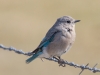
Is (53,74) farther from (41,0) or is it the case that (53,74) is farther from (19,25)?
(41,0)

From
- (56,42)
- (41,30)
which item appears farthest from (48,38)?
(41,30)

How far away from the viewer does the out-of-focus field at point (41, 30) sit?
50.6ft

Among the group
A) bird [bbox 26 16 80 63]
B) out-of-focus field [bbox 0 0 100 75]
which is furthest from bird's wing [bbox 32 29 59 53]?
out-of-focus field [bbox 0 0 100 75]

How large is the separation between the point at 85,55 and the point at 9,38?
3542mm

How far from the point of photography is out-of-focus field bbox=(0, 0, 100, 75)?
50.6 ft

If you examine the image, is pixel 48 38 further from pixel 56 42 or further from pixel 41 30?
pixel 41 30

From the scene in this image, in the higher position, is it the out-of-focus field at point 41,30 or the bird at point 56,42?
the bird at point 56,42

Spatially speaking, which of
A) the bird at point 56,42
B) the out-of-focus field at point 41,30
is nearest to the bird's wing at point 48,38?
the bird at point 56,42

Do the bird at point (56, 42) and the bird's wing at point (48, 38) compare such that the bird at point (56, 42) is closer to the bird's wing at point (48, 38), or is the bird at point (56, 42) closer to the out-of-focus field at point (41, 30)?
the bird's wing at point (48, 38)

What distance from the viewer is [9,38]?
63.0ft

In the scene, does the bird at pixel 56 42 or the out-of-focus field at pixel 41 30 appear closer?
the bird at pixel 56 42

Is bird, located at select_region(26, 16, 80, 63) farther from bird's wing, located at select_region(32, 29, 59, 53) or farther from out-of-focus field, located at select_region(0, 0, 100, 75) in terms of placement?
out-of-focus field, located at select_region(0, 0, 100, 75)

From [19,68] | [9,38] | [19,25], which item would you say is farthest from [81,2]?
[19,68]

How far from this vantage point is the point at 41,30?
20828 millimetres
